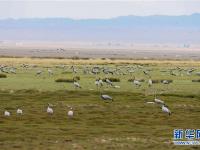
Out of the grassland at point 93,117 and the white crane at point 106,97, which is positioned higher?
the white crane at point 106,97

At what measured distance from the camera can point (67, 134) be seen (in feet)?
74.3

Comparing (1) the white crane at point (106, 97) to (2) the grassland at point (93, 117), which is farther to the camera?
(1) the white crane at point (106, 97)

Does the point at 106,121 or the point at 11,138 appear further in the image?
the point at 106,121

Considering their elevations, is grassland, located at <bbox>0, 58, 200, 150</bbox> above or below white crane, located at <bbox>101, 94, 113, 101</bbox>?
below

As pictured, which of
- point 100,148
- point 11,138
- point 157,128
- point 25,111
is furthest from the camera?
point 25,111

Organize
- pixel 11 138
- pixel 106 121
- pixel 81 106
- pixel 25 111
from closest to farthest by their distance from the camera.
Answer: pixel 11 138
pixel 106 121
pixel 25 111
pixel 81 106

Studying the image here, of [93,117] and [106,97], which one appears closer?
[93,117]

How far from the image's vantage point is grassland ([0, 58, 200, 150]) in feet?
69.6

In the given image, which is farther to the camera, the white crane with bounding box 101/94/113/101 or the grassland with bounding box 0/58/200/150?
the white crane with bounding box 101/94/113/101

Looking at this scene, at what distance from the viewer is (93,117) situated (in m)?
27.2

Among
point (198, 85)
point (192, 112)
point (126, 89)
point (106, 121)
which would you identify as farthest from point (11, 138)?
point (198, 85)

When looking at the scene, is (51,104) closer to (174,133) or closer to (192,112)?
(192,112)

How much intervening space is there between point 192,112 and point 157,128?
5643 millimetres

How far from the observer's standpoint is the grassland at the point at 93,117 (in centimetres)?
2122
